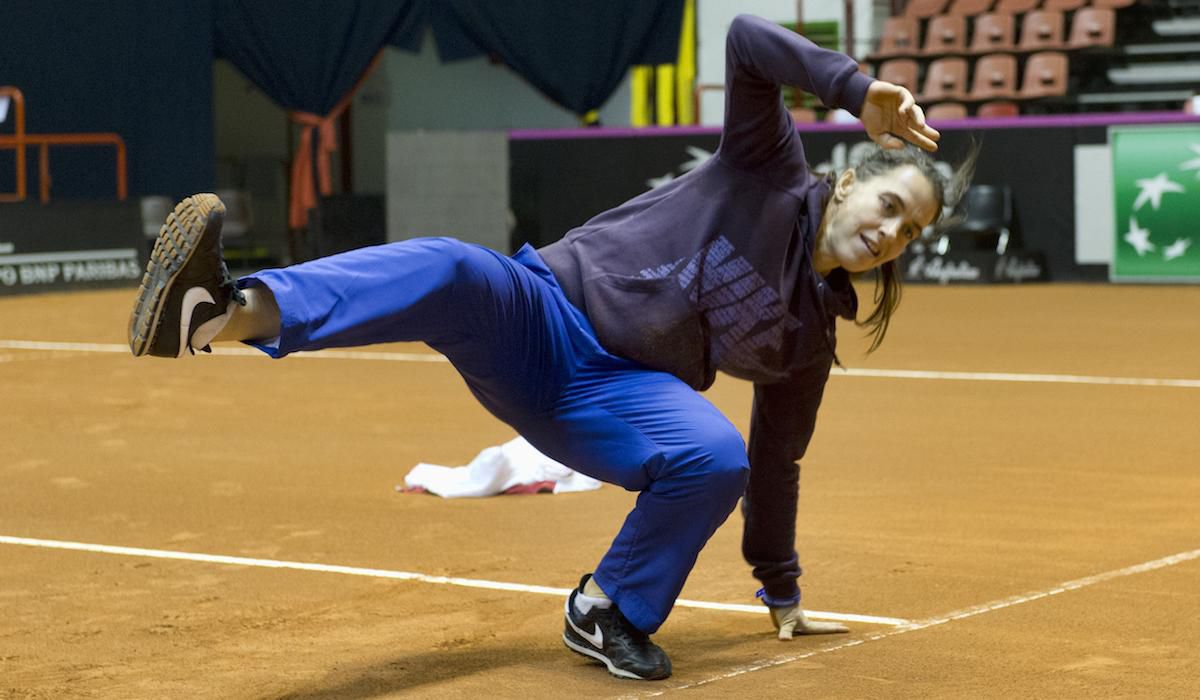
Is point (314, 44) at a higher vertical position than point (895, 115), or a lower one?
higher

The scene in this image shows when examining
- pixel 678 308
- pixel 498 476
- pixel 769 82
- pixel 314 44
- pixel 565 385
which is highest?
pixel 314 44

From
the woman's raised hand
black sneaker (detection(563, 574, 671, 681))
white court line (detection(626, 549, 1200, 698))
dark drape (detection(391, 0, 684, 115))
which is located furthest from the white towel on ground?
dark drape (detection(391, 0, 684, 115))

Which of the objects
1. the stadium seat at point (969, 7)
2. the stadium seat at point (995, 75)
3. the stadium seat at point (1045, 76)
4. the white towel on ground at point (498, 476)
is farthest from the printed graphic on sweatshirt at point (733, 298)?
the stadium seat at point (969, 7)

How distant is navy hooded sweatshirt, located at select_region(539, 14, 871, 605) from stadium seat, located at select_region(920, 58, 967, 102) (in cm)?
1619

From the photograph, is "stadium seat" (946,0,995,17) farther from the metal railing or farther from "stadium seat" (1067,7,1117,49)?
the metal railing

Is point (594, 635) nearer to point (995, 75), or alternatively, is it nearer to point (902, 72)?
point (995, 75)

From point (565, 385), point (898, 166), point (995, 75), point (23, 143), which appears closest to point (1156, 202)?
point (995, 75)

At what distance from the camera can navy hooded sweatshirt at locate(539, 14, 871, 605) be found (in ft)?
12.3

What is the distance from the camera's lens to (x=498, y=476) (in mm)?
6145

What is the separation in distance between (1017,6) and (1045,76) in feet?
5.30

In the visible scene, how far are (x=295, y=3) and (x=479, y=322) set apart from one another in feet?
58.7

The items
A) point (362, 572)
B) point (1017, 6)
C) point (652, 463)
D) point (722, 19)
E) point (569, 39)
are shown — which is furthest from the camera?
point (722, 19)

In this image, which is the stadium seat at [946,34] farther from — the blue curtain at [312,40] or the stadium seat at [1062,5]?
the blue curtain at [312,40]

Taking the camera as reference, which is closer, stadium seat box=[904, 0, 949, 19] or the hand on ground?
the hand on ground
